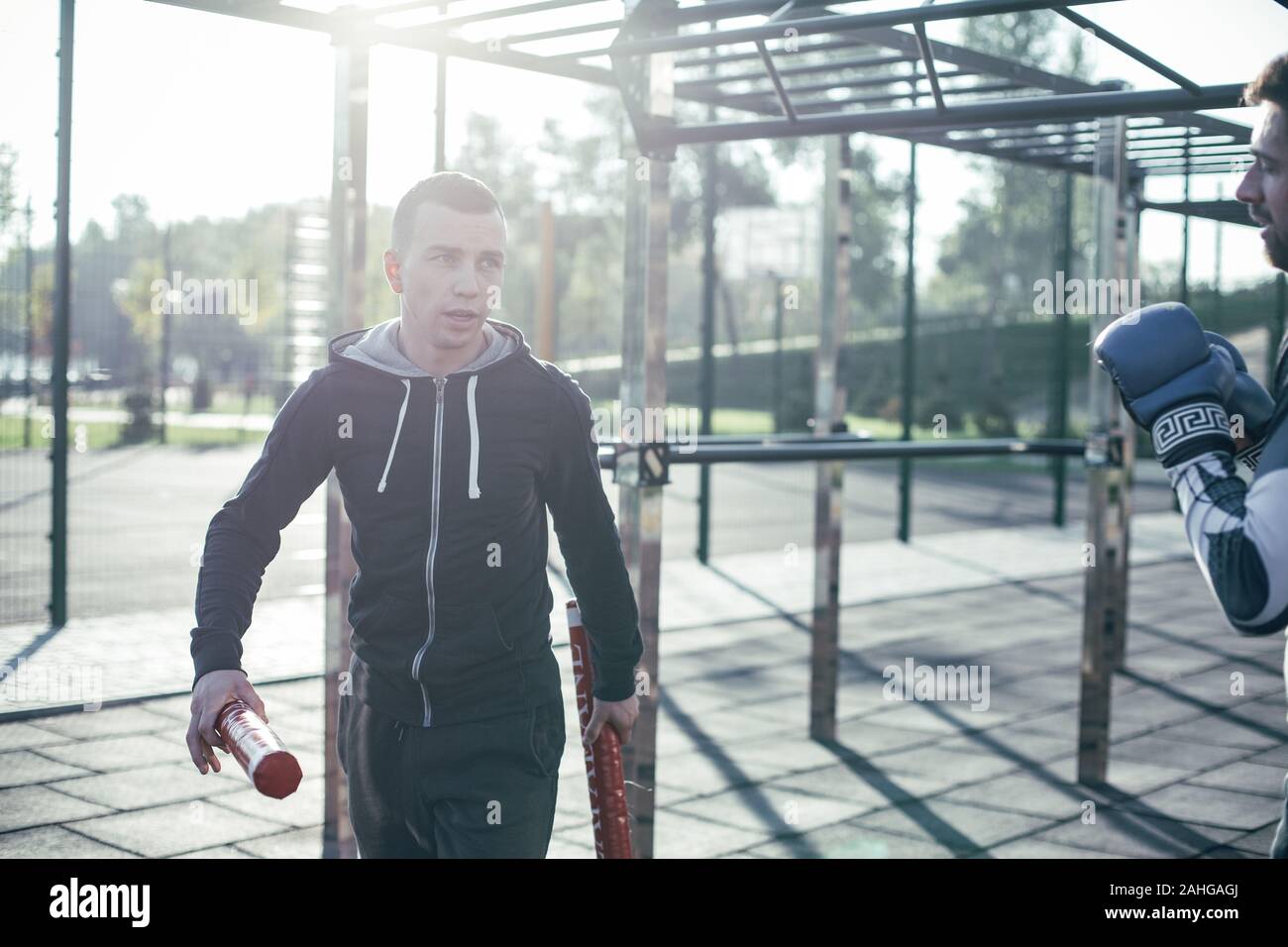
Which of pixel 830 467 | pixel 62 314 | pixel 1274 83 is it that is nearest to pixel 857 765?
pixel 830 467

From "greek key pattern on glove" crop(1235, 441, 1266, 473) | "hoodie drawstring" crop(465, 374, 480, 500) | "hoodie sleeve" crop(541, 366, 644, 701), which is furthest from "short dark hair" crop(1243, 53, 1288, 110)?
"hoodie drawstring" crop(465, 374, 480, 500)

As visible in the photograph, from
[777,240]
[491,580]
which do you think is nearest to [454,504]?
[491,580]

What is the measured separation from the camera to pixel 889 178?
45531 millimetres

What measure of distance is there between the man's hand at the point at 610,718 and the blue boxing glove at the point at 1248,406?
1.30m

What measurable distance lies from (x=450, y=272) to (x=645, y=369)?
5.22 feet

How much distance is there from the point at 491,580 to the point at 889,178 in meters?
44.8

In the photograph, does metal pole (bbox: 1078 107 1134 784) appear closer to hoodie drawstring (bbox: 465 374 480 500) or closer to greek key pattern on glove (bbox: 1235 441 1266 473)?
greek key pattern on glove (bbox: 1235 441 1266 473)

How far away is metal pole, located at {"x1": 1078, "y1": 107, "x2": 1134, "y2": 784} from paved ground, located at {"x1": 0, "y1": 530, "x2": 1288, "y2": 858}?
26 centimetres

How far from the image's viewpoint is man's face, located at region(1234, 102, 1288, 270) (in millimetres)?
2197

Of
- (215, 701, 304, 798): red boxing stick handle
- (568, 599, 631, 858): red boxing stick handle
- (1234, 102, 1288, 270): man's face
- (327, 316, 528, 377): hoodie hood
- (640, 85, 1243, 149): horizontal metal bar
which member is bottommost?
(568, 599, 631, 858): red boxing stick handle

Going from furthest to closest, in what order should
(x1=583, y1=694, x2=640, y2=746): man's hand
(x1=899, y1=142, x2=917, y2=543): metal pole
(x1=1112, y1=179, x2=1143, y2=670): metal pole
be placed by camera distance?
(x1=899, y1=142, x2=917, y2=543): metal pole < (x1=1112, y1=179, x2=1143, y2=670): metal pole < (x1=583, y1=694, x2=640, y2=746): man's hand

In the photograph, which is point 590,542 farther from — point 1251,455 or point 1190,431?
point 1251,455
